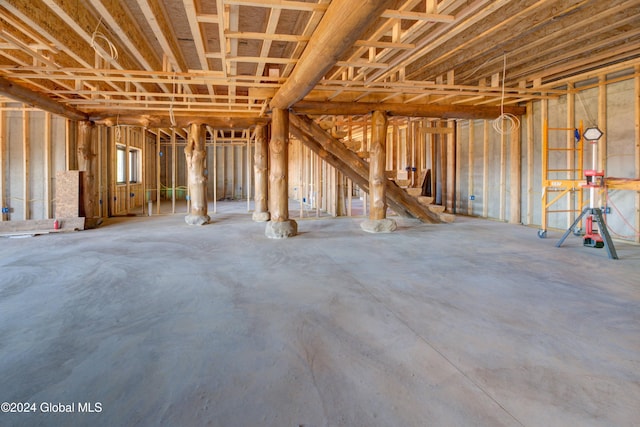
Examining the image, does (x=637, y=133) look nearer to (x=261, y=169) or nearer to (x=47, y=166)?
(x=261, y=169)

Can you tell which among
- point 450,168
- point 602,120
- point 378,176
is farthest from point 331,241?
point 450,168

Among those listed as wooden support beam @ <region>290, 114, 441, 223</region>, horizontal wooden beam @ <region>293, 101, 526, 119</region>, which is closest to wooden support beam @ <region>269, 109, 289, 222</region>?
horizontal wooden beam @ <region>293, 101, 526, 119</region>

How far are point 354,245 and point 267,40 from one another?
133 inches

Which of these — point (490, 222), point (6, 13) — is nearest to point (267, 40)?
point (6, 13)

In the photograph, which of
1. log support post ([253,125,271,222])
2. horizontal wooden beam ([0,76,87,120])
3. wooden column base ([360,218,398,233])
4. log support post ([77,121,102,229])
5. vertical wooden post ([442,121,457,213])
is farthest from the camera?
vertical wooden post ([442,121,457,213])

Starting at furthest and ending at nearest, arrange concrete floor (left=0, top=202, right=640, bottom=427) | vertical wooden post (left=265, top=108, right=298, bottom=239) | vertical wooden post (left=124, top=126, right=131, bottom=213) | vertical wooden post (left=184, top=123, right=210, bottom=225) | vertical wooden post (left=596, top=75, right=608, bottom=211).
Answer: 1. vertical wooden post (left=124, top=126, right=131, bottom=213)
2. vertical wooden post (left=184, top=123, right=210, bottom=225)
3. vertical wooden post (left=265, top=108, right=298, bottom=239)
4. vertical wooden post (left=596, top=75, right=608, bottom=211)
5. concrete floor (left=0, top=202, right=640, bottom=427)

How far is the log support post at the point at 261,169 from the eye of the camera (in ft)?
30.7

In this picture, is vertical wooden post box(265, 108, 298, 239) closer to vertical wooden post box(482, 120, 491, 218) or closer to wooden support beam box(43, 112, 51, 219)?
vertical wooden post box(482, 120, 491, 218)

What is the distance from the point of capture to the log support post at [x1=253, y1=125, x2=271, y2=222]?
937 cm

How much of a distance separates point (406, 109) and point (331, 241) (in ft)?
11.7

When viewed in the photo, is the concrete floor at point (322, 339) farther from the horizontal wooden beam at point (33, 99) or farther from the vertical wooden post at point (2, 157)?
the vertical wooden post at point (2, 157)

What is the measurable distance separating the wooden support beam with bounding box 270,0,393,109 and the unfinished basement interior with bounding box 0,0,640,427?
0.11 ft

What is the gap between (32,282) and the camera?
151 inches

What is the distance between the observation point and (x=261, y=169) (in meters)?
9.42
